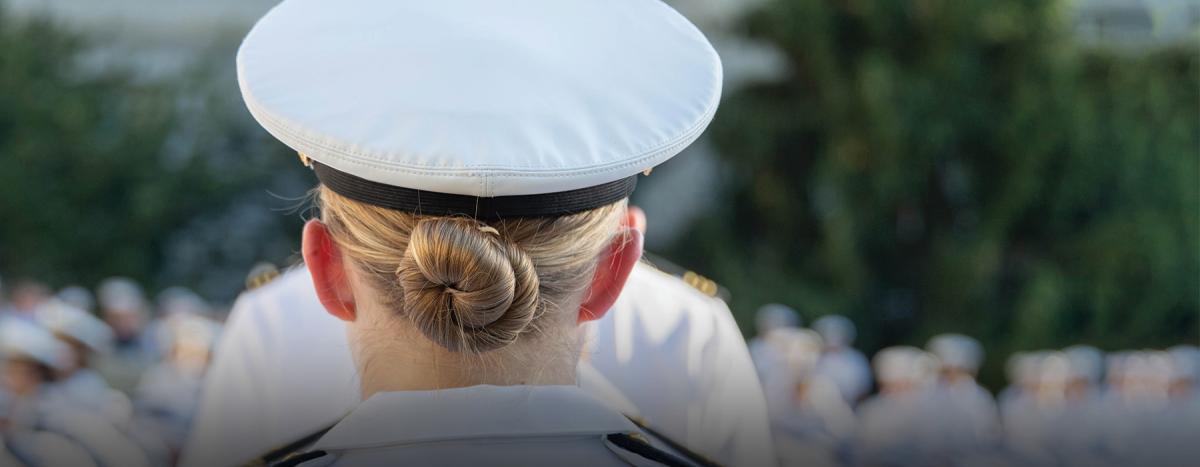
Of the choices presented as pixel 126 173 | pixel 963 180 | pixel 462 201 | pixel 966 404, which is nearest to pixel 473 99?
pixel 462 201

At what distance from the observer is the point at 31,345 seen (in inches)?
204

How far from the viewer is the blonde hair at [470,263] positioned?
1.14m

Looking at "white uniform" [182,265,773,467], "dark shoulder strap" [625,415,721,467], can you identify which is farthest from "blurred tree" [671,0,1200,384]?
"dark shoulder strap" [625,415,721,467]

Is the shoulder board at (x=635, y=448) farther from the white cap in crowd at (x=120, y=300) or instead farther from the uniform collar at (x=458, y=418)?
the white cap in crowd at (x=120, y=300)

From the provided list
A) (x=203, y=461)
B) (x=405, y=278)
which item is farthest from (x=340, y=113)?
(x=203, y=461)

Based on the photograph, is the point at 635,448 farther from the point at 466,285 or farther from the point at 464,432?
the point at 466,285

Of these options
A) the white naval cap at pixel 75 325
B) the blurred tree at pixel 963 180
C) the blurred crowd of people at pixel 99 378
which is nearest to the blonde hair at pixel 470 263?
the blurred crowd of people at pixel 99 378

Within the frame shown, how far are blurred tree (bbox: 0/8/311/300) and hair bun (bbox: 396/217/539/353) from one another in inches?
335

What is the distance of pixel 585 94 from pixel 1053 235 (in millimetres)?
8642

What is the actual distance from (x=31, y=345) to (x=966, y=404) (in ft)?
16.4

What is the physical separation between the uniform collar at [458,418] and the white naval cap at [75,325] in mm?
5011

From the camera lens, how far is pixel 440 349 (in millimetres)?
1270

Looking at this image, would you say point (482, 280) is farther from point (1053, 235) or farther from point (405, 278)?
point (1053, 235)

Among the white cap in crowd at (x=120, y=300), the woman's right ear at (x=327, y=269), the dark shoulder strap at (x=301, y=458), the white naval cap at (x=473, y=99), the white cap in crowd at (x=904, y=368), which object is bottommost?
the dark shoulder strap at (x=301, y=458)
